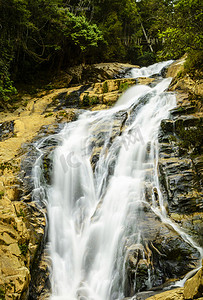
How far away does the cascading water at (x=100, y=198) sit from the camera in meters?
5.61

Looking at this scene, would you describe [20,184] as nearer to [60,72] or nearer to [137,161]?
[137,161]

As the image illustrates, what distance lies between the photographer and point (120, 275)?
5344 millimetres

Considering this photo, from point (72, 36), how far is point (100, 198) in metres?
13.1

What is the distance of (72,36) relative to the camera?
16.2m

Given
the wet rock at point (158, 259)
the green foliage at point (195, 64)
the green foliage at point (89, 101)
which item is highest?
the green foliage at point (195, 64)

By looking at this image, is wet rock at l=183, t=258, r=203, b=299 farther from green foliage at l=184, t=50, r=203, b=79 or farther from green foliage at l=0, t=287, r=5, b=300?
green foliage at l=184, t=50, r=203, b=79

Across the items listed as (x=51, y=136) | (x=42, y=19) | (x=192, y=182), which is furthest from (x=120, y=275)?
(x=42, y=19)

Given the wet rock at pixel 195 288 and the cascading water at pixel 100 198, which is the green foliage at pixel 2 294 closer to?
the cascading water at pixel 100 198

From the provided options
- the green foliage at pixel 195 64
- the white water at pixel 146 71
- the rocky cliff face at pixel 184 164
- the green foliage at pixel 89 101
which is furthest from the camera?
the white water at pixel 146 71

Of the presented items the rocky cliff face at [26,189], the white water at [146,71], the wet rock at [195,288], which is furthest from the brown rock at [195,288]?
the white water at [146,71]

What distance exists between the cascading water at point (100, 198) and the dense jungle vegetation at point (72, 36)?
3387mm

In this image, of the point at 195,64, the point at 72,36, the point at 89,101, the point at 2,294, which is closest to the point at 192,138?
the point at 195,64

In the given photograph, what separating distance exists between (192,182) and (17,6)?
12682 millimetres

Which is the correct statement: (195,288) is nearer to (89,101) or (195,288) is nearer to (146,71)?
(89,101)
